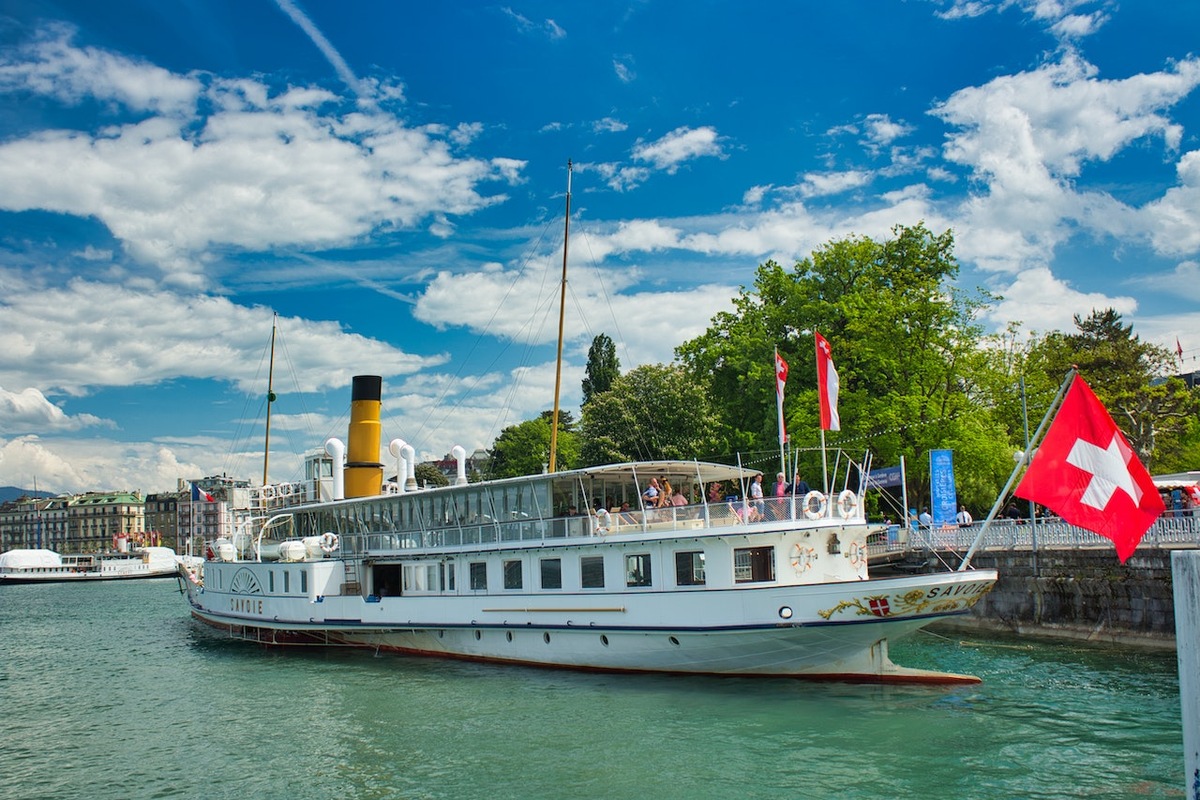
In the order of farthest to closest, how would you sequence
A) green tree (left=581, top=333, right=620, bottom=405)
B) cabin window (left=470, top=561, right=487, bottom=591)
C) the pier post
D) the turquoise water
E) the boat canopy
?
the boat canopy
green tree (left=581, top=333, right=620, bottom=405)
cabin window (left=470, top=561, right=487, bottom=591)
the turquoise water
the pier post

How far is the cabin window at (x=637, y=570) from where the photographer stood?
878 inches

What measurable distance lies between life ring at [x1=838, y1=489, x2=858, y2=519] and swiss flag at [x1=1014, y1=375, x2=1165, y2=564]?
6840mm

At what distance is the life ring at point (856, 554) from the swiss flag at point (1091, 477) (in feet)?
25.0

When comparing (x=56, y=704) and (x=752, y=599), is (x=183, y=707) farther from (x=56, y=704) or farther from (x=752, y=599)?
(x=752, y=599)

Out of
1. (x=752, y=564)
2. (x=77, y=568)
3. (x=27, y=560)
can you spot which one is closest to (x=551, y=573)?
(x=752, y=564)

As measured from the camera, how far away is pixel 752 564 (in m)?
21.2

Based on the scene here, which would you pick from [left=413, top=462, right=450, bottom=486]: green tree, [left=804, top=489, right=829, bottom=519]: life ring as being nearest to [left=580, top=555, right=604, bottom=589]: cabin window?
[left=804, top=489, right=829, bottom=519]: life ring

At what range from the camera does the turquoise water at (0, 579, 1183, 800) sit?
46.5 ft

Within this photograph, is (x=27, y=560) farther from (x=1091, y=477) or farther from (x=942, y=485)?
(x=1091, y=477)

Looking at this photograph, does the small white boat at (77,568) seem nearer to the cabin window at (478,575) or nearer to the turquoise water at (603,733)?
the cabin window at (478,575)

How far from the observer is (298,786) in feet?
49.2

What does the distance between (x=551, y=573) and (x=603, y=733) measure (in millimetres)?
7420

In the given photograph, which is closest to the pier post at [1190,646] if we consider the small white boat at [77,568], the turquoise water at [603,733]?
the turquoise water at [603,733]

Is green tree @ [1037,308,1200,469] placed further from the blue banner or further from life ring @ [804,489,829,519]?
life ring @ [804,489,829,519]
